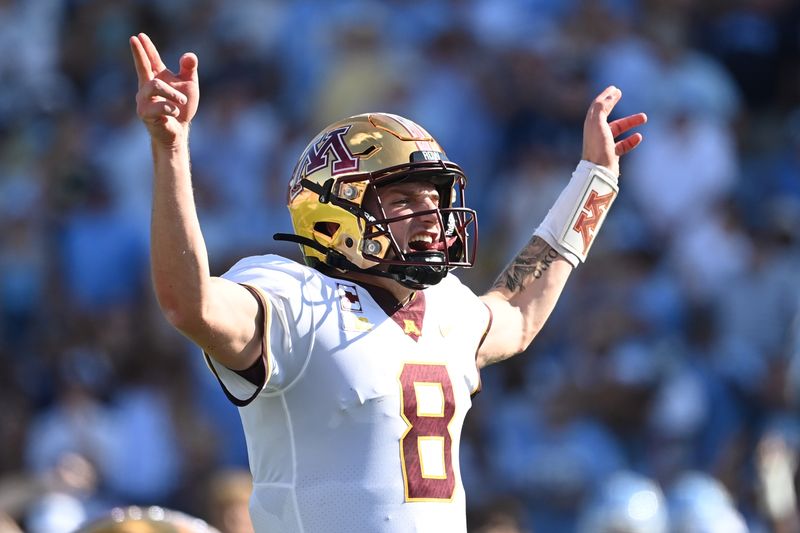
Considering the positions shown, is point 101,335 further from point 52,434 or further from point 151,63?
point 151,63

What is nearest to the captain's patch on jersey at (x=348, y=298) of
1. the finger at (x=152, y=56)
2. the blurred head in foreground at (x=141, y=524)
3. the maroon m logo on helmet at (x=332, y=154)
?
the maroon m logo on helmet at (x=332, y=154)

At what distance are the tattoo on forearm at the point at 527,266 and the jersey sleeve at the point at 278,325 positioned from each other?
0.89 metres

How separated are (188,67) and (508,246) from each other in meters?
6.69

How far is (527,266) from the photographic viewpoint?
517cm

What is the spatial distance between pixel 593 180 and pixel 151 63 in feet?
5.84

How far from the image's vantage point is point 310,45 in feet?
40.5

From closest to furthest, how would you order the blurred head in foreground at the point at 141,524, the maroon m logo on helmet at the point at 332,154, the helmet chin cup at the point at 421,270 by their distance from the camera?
the helmet chin cup at the point at 421,270 → the maroon m logo on helmet at the point at 332,154 → the blurred head in foreground at the point at 141,524

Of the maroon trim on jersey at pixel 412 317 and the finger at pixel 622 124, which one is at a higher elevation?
the finger at pixel 622 124

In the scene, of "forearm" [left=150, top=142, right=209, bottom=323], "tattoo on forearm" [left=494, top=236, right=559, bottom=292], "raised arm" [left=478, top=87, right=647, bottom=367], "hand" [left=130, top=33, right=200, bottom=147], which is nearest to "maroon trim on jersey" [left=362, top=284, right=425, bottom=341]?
"raised arm" [left=478, top=87, right=647, bottom=367]

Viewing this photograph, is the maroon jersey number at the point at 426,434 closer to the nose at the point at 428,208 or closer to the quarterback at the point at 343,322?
the quarterback at the point at 343,322

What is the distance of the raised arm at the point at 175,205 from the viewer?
12.8 feet

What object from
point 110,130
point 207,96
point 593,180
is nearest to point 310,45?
point 207,96

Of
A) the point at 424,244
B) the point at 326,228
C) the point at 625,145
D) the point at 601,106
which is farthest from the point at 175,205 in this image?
the point at 625,145

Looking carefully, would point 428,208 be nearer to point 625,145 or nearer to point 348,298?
point 348,298
